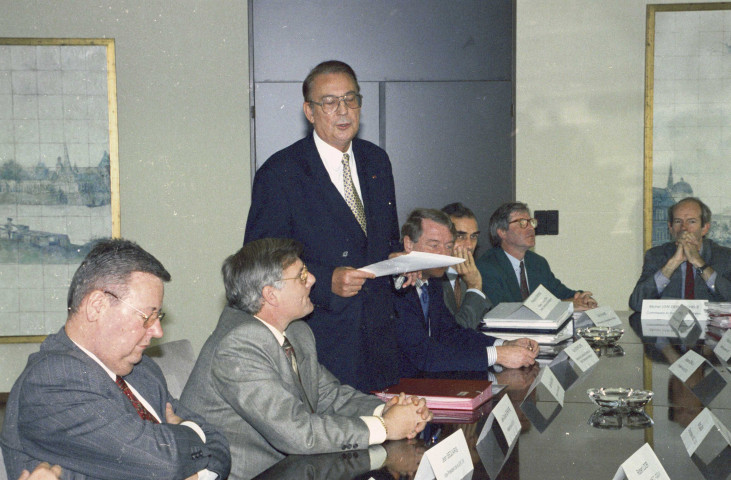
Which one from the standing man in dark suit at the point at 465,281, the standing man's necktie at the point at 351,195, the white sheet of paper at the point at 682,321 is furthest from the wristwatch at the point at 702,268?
the standing man's necktie at the point at 351,195

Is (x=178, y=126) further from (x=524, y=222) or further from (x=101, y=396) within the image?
(x=101, y=396)

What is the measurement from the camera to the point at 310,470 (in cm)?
175

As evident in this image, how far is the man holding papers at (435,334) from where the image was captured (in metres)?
2.92

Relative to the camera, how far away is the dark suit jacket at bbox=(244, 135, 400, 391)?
2670mm

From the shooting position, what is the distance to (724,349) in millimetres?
3043

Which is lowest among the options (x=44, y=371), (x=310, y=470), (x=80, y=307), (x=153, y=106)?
(x=310, y=470)

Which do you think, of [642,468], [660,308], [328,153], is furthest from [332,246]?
[660,308]

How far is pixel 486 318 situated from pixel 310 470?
6.19 feet

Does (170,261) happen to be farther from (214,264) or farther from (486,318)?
(486,318)

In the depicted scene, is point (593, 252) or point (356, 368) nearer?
point (356, 368)

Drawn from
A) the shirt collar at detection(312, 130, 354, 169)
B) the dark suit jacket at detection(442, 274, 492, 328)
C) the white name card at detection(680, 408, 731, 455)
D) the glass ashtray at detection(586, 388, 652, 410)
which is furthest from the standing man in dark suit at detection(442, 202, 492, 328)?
the white name card at detection(680, 408, 731, 455)

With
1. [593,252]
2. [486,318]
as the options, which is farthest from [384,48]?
[486,318]

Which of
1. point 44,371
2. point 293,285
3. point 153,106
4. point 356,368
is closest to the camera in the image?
point 44,371

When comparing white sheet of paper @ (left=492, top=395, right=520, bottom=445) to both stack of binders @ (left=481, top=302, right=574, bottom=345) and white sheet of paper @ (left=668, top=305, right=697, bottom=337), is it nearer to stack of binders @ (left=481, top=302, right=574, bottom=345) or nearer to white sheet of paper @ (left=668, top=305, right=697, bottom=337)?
stack of binders @ (left=481, top=302, right=574, bottom=345)
